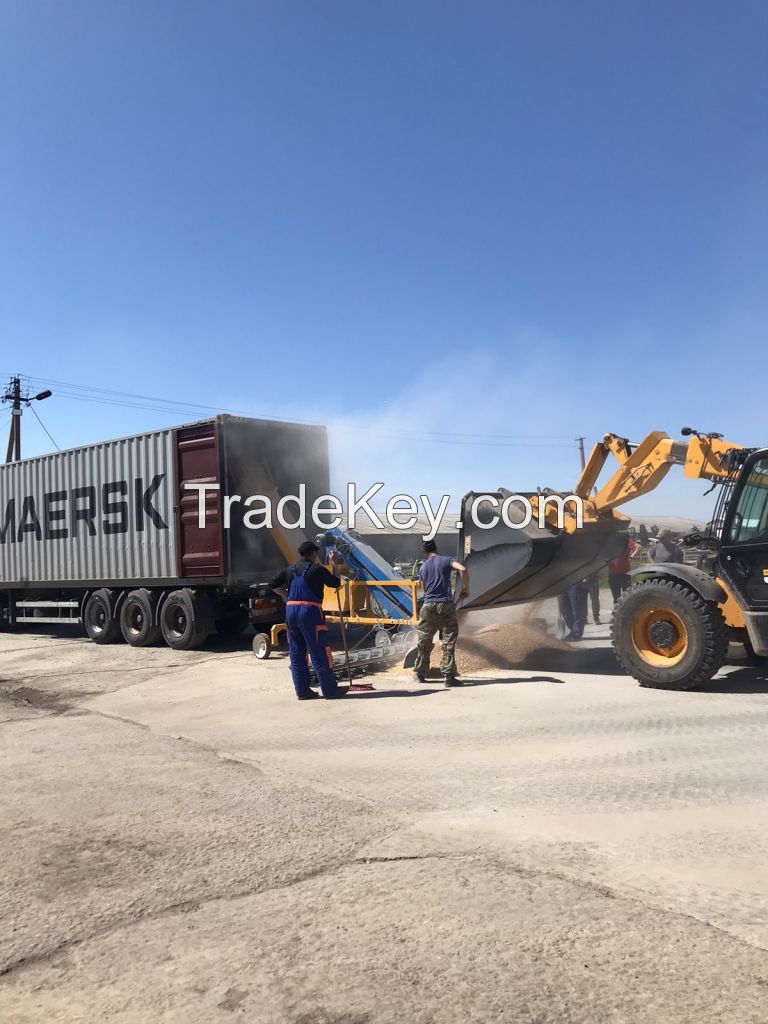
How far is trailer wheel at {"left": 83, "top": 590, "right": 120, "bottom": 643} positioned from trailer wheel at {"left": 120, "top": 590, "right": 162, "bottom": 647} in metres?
0.32

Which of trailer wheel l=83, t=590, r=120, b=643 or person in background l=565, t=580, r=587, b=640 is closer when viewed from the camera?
person in background l=565, t=580, r=587, b=640

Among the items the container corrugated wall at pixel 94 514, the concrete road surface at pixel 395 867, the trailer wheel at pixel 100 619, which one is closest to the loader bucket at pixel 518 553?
the concrete road surface at pixel 395 867

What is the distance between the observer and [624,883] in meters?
3.54

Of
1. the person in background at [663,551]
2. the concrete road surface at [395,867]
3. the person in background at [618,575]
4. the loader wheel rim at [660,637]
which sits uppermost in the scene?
the person in background at [663,551]

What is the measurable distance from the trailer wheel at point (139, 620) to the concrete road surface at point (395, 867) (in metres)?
5.91

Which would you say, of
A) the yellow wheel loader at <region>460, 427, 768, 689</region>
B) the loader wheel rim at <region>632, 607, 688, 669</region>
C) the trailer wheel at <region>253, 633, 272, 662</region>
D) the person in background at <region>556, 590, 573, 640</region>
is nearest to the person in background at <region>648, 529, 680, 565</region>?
the person in background at <region>556, 590, 573, 640</region>

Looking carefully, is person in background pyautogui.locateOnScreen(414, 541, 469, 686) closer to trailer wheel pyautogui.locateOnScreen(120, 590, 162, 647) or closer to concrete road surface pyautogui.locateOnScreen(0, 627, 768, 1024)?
concrete road surface pyautogui.locateOnScreen(0, 627, 768, 1024)

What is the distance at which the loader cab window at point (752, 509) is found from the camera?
7707mm

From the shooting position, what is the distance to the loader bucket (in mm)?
9266

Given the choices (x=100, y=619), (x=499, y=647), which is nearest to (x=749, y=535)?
(x=499, y=647)

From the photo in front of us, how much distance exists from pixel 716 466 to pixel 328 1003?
273 inches

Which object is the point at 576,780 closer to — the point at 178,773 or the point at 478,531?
the point at 178,773

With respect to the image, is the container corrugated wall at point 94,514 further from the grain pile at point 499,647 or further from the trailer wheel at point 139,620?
the grain pile at point 499,647

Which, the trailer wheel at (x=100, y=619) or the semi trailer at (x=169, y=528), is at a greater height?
the semi trailer at (x=169, y=528)
